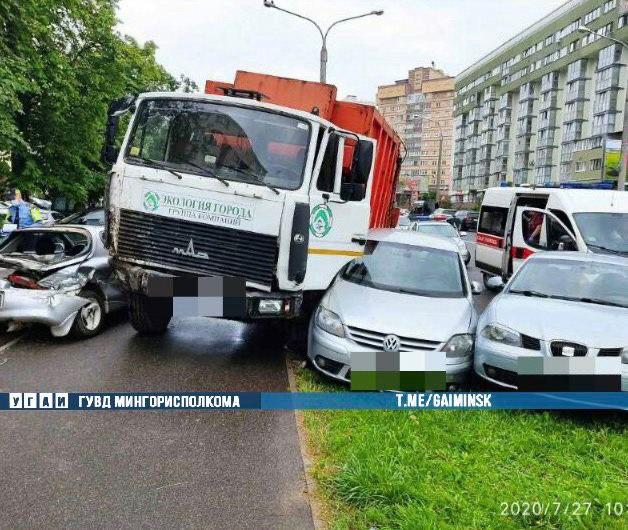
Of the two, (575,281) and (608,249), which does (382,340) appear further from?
(608,249)

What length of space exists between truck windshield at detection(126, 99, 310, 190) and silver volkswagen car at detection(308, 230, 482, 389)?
138 centimetres

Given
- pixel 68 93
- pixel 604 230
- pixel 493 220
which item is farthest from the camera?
pixel 68 93

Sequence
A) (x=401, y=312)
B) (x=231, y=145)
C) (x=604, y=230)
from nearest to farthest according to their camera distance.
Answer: (x=401, y=312) → (x=231, y=145) → (x=604, y=230)

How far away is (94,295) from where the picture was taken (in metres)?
7.51

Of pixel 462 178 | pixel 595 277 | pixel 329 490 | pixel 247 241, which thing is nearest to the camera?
pixel 329 490

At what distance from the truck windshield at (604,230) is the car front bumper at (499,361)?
4835mm

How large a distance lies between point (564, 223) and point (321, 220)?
5.38 m

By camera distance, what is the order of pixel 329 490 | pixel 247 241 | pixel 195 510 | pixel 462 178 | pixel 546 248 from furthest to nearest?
1. pixel 462 178
2. pixel 546 248
3. pixel 247 241
4. pixel 329 490
5. pixel 195 510

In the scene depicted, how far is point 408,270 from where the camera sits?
6.98 meters

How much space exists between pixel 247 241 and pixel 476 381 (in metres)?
2.66

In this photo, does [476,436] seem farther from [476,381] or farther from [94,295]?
[94,295]

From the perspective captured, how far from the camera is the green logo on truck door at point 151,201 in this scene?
19.9 ft

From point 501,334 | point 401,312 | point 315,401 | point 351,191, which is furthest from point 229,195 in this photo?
point 501,334

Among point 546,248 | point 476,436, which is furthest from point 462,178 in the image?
point 476,436
